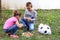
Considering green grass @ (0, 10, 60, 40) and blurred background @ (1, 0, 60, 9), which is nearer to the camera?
green grass @ (0, 10, 60, 40)

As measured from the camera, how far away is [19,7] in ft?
35.3

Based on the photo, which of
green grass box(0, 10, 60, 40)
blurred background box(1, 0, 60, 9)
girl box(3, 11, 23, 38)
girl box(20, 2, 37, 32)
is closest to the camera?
girl box(3, 11, 23, 38)

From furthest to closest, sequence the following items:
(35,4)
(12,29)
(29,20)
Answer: (35,4), (29,20), (12,29)

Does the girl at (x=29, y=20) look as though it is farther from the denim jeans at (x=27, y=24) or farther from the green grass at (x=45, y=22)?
the green grass at (x=45, y=22)

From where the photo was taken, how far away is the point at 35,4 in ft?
35.9

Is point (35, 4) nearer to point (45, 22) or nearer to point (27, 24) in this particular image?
point (45, 22)

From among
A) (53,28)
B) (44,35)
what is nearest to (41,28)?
(44,35)

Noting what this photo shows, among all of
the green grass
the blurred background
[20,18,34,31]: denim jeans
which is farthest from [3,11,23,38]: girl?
the blurred background

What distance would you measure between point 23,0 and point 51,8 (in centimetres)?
137

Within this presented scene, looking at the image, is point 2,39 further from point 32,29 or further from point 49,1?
point 49,1

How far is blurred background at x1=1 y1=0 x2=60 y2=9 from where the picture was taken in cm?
1066

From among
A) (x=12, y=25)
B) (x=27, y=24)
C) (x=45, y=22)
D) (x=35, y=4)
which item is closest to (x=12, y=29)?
(x=12, y=25)

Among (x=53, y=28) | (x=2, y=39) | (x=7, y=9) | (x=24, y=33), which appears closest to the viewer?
(x=2, y=39)

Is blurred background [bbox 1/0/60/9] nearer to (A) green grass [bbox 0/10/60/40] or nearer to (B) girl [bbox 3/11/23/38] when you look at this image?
(A) green grass [bbox 0/10/60/40]
